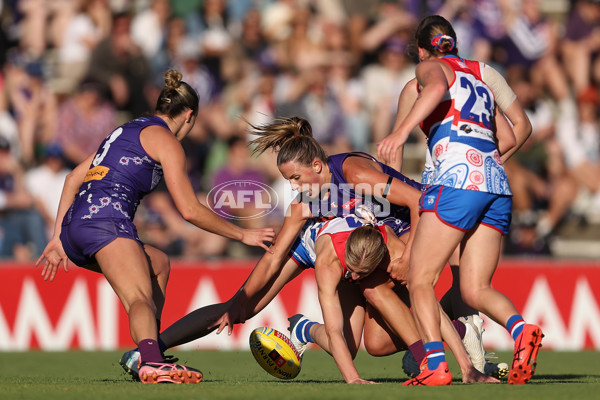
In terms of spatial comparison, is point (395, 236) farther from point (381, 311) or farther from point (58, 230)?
point (58, 230)

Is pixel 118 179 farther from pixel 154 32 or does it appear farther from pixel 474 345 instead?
pixel 154 32

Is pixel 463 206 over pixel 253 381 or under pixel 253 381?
over

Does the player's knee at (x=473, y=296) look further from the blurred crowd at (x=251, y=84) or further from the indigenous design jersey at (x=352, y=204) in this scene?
the blurred crowd at (x=251, y=84)

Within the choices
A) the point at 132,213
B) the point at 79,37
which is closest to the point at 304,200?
the point at 132,213

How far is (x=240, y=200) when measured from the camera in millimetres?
12359

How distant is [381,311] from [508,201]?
1.29m

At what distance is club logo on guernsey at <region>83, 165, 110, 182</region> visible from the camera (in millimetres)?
6586

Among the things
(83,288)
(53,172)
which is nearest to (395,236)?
(83,288)

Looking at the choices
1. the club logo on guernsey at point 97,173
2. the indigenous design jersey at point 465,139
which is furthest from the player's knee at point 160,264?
the indigenous design jersey at point 465,139

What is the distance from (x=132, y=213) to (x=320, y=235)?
1.34 meters

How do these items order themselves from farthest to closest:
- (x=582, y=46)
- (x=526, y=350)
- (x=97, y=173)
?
1. (x=582, y=46)
2. (x=97, y=173)
3. (x=526, y=350)

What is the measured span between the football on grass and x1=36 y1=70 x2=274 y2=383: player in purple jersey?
2.48ft

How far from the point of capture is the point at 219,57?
14.1m

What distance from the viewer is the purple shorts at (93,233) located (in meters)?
6.38
